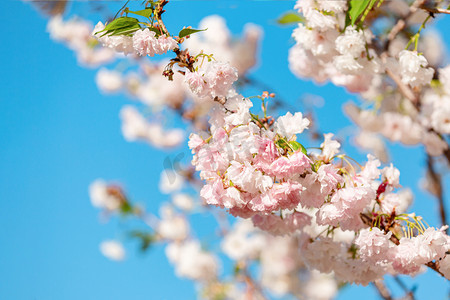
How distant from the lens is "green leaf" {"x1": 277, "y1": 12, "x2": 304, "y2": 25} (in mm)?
1597

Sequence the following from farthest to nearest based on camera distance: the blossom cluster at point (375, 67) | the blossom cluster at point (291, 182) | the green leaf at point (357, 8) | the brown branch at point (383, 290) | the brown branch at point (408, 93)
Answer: the brown branch at point (408, 93) → the brown branch at point (383, 290) → the blossom cluster at point (375, 67) → the green leaf at point (357, 8) → the blossom cluster at point (291, 182)

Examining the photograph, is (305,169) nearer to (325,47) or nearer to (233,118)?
Answer: (233,118)

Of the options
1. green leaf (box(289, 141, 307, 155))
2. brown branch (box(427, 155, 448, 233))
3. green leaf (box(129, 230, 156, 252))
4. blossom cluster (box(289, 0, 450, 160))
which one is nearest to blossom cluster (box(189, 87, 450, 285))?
green leaf (box(289, 141, 307, 155))

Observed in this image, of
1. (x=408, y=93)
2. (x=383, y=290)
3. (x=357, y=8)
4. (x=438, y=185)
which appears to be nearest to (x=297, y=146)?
(x=357, y=8)

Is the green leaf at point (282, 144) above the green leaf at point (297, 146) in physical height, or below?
above

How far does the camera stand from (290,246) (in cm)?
520

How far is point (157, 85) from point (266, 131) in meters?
3.77

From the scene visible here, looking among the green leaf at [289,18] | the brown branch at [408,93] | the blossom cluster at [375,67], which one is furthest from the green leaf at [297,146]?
the brown branch at [408,93]

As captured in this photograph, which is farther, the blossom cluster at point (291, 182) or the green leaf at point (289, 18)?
the green leaf at point (289, 18)

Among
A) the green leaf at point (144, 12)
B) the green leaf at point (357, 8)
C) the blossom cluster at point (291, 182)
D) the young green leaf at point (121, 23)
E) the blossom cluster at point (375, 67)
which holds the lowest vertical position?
the blossom cluster at point (291, 182)

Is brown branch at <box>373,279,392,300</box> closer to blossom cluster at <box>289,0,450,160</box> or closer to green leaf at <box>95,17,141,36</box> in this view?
blossom cluster at <box>289,0,450,160</box>

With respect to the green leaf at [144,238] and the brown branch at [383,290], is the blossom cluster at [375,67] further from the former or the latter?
the green leaf at [144,238]

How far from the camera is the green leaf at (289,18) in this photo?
62.9 inches

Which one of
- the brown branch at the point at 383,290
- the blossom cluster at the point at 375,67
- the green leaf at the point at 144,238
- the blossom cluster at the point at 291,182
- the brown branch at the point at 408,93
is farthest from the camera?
the green leaf at the point at 144,238
